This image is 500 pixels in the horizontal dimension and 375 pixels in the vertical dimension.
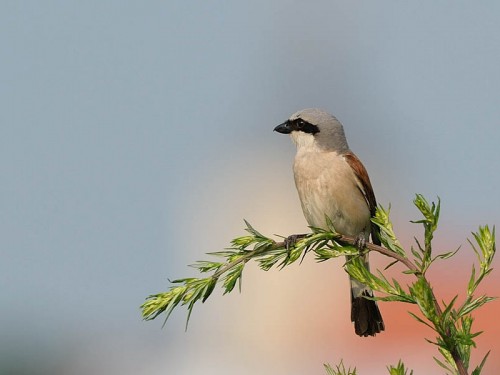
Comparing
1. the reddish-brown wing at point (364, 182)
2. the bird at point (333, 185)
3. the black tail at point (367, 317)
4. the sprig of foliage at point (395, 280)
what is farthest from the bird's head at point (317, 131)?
the sprig of foliage at point (395, 280)

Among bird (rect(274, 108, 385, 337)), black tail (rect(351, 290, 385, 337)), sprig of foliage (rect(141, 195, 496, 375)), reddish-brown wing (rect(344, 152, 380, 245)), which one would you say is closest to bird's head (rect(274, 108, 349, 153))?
bird (rect(274, 108, 385, 337))

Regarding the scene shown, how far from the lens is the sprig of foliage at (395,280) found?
230 centimetres

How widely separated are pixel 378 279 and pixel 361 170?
9.60ft

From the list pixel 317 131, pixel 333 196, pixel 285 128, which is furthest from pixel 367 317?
pixel 285 128

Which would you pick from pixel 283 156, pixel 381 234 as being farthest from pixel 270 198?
pixel 381 234

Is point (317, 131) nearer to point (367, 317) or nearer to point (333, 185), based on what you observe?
point (333, 185)

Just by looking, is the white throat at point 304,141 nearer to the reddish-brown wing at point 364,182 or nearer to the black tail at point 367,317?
the reddish-brown wing at point 364,182

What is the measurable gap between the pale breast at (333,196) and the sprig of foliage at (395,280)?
233 centimetres

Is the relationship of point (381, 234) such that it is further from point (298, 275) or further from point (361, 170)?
point (298, 275)

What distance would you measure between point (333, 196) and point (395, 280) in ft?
9.33

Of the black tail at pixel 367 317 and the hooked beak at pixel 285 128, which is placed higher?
the hooked beak at pixel 285 128

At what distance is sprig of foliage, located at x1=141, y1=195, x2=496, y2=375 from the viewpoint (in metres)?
2.30

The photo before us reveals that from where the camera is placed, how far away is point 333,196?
5273mm

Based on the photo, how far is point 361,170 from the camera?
538 cm
